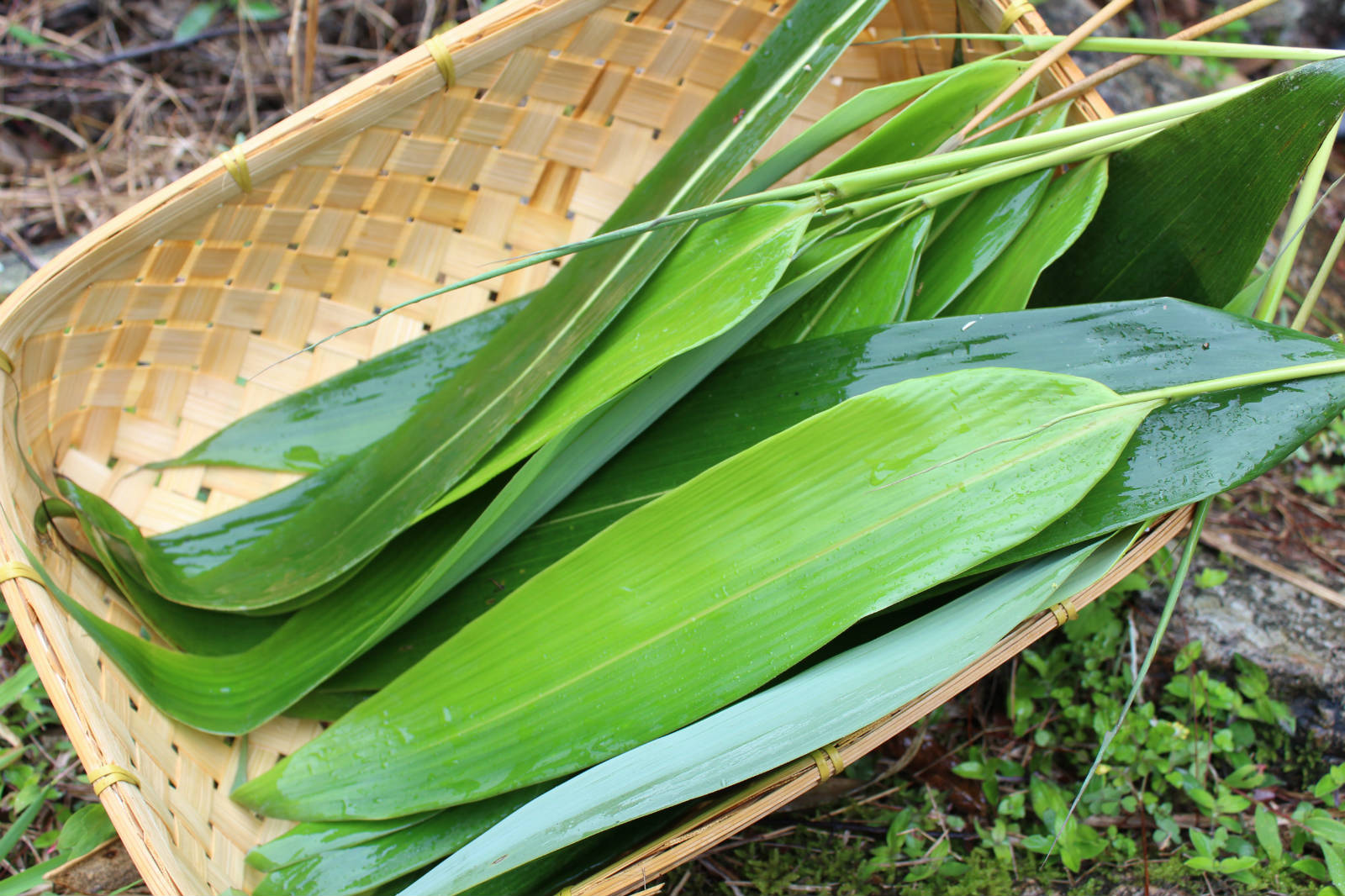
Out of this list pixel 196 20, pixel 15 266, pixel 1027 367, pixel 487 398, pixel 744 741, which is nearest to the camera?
pixel 744 741

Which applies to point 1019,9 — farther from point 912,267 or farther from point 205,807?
point 205,807

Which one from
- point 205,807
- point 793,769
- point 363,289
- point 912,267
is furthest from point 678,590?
point 363,289

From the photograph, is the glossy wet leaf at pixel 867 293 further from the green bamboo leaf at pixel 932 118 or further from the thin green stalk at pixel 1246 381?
the thin green stalk at pixel 1246 381

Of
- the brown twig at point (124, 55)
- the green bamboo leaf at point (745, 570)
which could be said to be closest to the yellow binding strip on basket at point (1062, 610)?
the green bamboo leaf at point (745, 570)

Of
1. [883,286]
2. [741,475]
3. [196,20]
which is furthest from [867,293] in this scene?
[196,20]

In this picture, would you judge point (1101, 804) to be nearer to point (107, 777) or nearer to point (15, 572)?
point (107, 777)

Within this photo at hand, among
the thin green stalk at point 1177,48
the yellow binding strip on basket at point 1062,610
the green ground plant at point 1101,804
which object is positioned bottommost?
the green ground plant at point 1101,804

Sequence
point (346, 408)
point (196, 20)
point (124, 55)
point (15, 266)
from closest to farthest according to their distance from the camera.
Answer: point (346, 408) < point (15, 266) < point (124, 55) < point (196, 20)
